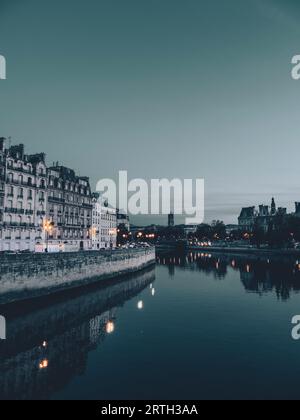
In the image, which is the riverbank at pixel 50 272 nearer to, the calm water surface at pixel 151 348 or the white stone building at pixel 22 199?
the calm water surface at pixel 151 348

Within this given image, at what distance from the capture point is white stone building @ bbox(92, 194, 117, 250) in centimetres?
11592

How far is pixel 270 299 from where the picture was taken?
54.9 m

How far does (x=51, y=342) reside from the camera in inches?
1303

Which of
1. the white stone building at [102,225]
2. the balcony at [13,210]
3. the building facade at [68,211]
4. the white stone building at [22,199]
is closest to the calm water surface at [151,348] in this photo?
the white stone building at [22,199]

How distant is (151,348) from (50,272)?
23.6m

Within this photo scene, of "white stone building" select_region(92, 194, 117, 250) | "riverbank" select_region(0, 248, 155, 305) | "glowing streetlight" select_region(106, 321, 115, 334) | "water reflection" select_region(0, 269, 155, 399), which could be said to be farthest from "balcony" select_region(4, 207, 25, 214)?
"glowing streetlight" select_region(106, 321, 115, 334)

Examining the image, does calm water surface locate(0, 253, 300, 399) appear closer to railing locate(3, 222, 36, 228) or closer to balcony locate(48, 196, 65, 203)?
railing locate(3, 222, 36, 228)

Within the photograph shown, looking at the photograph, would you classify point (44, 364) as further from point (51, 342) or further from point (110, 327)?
point (110, 327)

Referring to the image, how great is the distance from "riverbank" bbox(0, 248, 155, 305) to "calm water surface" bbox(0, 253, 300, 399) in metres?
2.28

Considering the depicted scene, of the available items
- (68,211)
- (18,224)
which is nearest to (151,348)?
(18,224)

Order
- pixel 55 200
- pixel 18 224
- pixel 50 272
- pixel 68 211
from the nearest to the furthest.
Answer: pixel 50 272 < pixel 18 224 < pixel 55 200 < pixel 68 211

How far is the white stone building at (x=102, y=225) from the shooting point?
116m

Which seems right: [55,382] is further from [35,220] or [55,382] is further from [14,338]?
[35,220]

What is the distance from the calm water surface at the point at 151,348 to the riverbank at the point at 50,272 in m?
2.28
